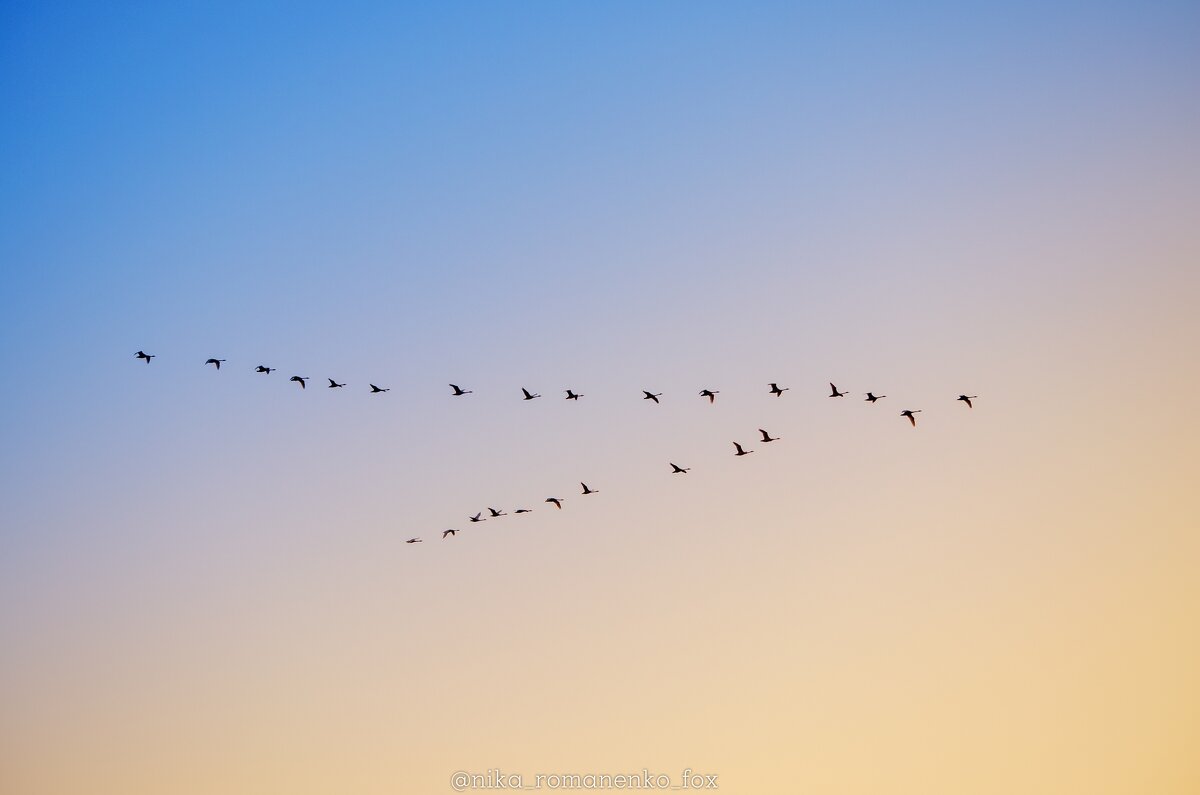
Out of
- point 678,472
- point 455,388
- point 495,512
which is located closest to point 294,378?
point 455,388

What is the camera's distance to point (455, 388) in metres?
134

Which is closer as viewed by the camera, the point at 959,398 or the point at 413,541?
the point at 959,398

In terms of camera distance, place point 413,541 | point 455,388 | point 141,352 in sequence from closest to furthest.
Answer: point 141,352
point 455,388
point 413,541

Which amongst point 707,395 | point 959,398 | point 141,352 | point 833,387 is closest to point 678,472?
point 707,395

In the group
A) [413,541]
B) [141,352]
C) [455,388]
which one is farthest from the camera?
[413,541]

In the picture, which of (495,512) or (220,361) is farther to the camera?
(495,512)

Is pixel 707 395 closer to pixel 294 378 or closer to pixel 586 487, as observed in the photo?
pixel 586 487

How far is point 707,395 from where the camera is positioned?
12925cm

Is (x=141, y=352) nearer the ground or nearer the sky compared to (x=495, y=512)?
nearer the sky

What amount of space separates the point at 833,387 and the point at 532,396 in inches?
1132

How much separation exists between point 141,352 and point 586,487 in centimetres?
4158

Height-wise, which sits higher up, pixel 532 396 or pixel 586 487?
pixel 532 396

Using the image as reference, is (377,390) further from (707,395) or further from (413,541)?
(707,395)

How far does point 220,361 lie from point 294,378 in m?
6.52
